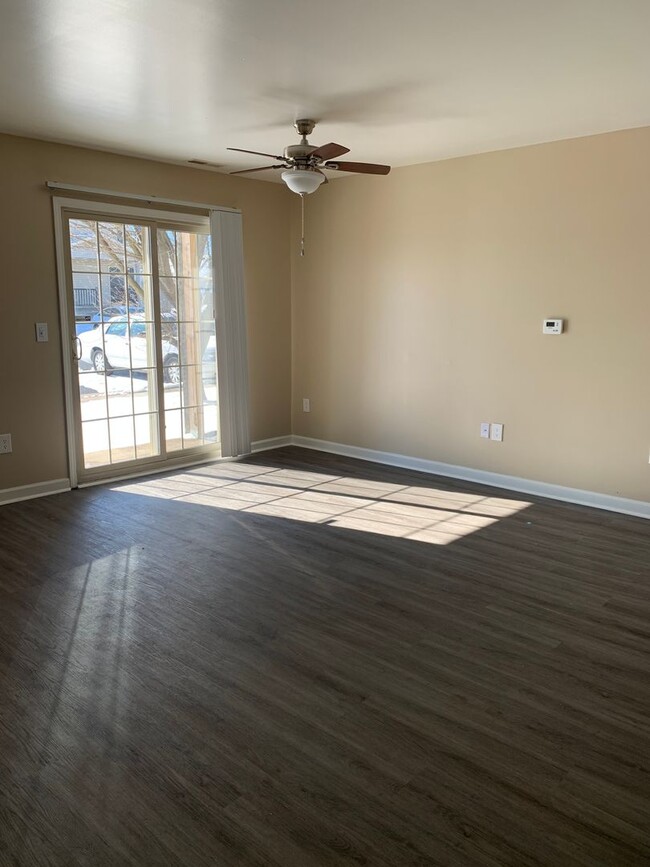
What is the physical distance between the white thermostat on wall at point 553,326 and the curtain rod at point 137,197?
2905mm

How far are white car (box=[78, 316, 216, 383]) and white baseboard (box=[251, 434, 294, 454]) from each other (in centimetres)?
113

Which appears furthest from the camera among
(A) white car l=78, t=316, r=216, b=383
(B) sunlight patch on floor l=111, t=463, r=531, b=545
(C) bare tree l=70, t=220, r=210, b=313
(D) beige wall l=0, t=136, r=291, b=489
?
(A) white car l=78, t=316, r=216, b=383

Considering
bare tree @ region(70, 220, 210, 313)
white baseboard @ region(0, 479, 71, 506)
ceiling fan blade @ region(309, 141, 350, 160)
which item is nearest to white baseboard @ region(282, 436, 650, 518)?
bare tree @ region(70, 220, 210, 313)

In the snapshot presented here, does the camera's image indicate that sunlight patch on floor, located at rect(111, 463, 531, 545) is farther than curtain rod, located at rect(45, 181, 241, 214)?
No

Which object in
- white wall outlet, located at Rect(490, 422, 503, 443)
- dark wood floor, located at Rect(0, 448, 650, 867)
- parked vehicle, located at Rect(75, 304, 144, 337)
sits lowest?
dark wood floor, located at Rect(0, 448, 650, 867)

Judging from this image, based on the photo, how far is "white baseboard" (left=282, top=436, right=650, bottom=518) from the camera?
4727 millimetres

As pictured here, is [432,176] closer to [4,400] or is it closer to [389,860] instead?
[4,400]

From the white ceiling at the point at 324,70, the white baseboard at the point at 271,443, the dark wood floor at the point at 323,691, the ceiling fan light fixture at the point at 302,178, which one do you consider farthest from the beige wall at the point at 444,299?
the ceiling fan light fixture at the point at 302,178

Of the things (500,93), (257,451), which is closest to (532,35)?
(500,93)

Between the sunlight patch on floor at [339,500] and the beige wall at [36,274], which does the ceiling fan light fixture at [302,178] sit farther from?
the sunlight patch on floor at [339,500]

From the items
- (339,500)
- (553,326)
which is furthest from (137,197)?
(553,326)

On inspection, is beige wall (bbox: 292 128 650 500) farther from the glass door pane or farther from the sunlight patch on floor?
the glass door pane

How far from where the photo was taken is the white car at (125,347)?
5.21 m

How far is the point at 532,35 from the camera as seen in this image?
279 centimetres
